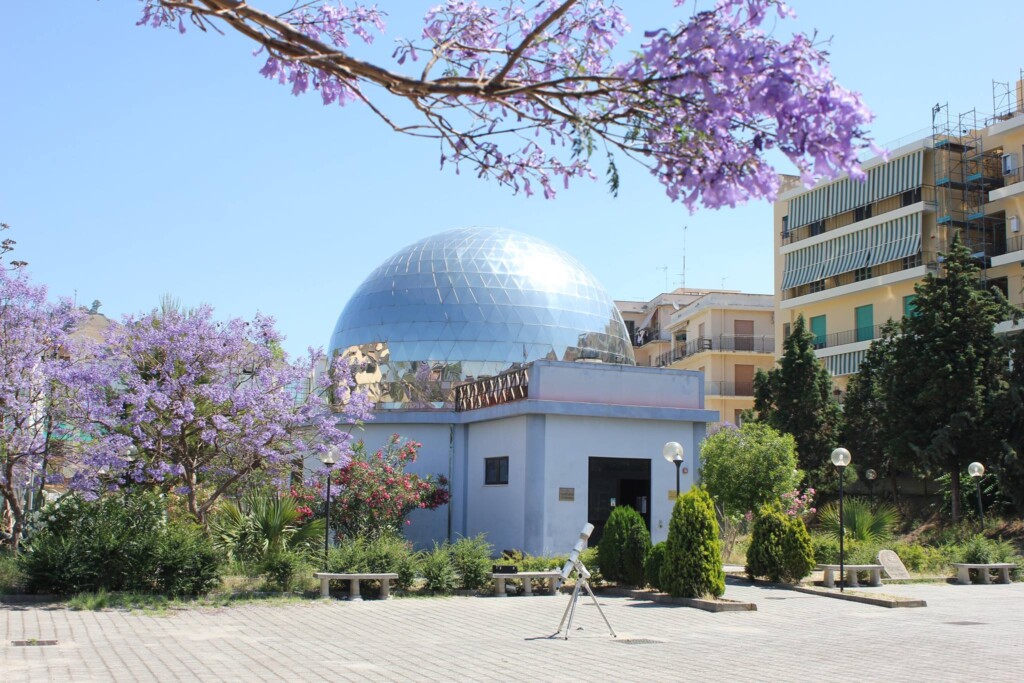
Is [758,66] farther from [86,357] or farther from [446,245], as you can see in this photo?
[446,245]

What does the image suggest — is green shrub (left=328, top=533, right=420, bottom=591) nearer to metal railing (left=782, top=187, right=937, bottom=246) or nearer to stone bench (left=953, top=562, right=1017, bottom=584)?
stone bench (left=953, top=562, right=1017, bottom=584)

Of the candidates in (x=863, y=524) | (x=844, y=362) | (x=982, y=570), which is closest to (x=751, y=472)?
(x=863, y=524)

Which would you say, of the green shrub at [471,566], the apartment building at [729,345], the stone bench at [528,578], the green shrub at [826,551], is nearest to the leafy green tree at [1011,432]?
the green shrub at [826,551]

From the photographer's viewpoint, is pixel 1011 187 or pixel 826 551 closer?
pixel 826 551

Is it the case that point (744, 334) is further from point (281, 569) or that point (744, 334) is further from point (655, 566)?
point (281, 569)

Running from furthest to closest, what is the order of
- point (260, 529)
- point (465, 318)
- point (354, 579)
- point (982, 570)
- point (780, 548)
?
point (465, 318) < point (982, 570) < point (780, 548) < point (260, 529) < point (354, 579)

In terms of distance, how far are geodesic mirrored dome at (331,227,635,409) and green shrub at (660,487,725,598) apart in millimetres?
11070

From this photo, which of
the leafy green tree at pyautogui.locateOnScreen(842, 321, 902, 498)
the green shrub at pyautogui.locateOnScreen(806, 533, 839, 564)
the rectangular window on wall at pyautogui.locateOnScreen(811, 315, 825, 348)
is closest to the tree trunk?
the leafy green tree at pyautogui.locateOnScreen(842, 321, 902, 498)

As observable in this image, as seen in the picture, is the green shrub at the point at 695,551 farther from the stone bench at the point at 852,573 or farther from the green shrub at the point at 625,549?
the stone bench at the point at 852,573

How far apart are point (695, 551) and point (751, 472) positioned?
8552mm

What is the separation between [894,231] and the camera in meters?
47.7

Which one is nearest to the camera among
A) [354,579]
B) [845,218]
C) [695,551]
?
[695,551]

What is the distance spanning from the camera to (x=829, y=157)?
183 inches

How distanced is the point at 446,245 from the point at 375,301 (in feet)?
8.86
